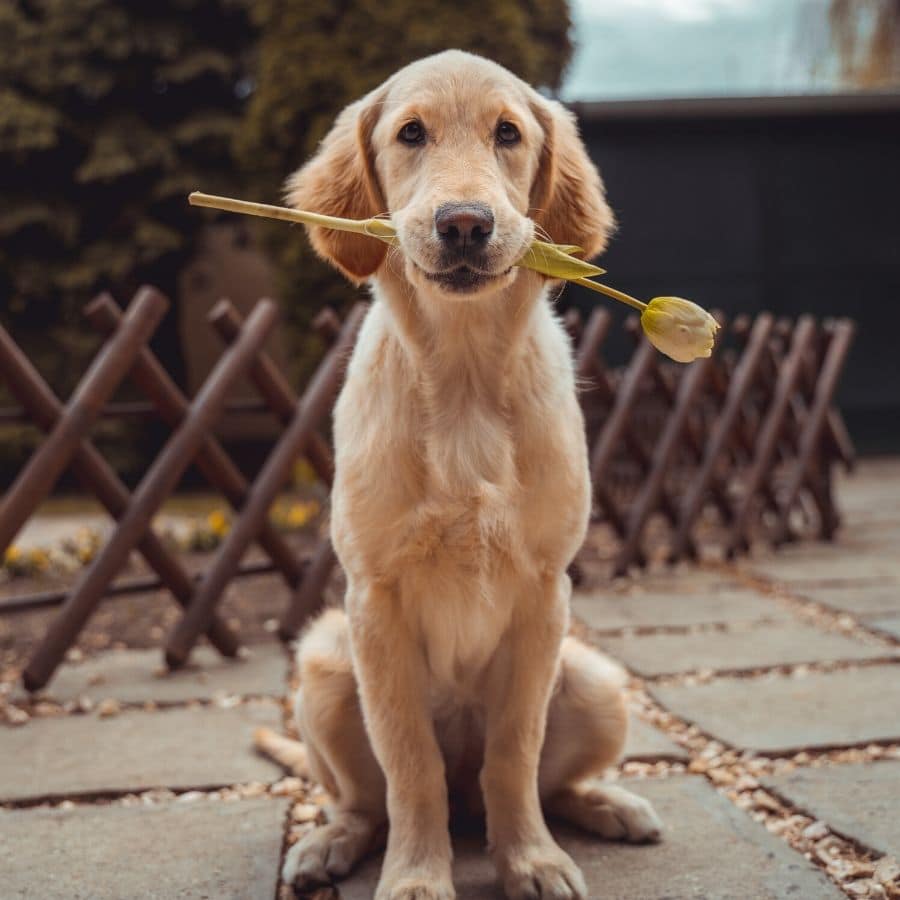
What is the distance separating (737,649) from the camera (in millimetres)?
3828

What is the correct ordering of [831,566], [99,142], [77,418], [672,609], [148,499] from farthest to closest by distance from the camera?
[99,142] → [831,566] → [672,609] → [148,499] → [77,418]

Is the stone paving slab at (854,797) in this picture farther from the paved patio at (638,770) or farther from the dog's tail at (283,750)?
the dog's tail at (283,750)

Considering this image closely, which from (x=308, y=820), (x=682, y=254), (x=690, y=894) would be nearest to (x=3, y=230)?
(x=682, y=254)

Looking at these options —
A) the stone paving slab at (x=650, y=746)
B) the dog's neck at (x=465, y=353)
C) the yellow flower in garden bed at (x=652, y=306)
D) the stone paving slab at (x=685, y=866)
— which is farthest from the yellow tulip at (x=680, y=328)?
the stone paving slab at (x=650, y=746)

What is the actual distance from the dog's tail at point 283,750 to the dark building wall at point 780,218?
8.05 meters

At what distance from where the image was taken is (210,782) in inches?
107

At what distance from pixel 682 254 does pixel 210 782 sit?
29.5ft

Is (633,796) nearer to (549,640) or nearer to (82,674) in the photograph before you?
(549,640)

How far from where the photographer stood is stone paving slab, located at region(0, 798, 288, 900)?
2117 millimetres

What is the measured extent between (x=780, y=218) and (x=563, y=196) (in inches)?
364

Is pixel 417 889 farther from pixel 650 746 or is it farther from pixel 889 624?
pixel 889 624

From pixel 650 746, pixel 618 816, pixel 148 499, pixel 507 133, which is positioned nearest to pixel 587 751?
pixel 618 816

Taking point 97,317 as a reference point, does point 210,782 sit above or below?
below

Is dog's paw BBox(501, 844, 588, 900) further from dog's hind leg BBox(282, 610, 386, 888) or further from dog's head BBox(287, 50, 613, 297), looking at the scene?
dog's head BBox(287, 50, 613, 297)
